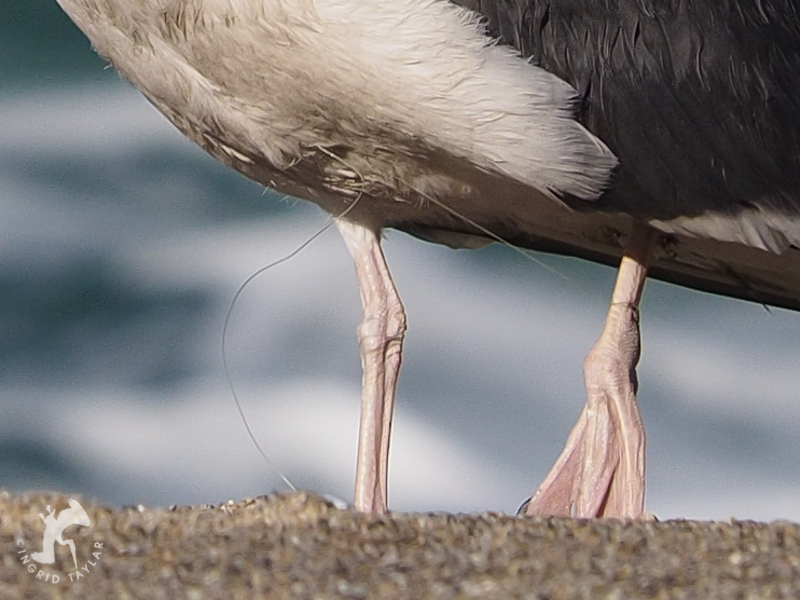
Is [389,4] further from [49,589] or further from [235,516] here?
[49,589]

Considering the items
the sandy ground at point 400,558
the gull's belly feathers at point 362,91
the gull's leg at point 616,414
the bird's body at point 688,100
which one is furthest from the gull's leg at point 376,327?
the sandy ground at point 400,558

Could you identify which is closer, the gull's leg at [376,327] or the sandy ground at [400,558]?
the sandy ground at [400,558]

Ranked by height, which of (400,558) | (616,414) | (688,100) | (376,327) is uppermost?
(688,100)

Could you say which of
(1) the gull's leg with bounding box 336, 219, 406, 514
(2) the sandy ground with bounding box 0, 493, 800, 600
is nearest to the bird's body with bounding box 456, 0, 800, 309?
(1) the gull's leg with bounding box 336, 219, 406, 514

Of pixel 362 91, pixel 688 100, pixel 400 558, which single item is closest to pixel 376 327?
pixel 362 91

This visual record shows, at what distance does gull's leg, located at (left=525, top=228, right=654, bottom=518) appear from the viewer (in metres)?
4.57

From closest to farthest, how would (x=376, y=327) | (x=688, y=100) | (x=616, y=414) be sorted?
1. (x=688, y=100)
2. (x=616, y=414)
3. (x=376, y=327)

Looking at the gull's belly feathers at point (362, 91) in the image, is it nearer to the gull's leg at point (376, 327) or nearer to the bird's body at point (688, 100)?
the bird's body at point (688, 100)

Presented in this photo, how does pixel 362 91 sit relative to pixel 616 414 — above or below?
above

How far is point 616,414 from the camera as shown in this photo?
458cm

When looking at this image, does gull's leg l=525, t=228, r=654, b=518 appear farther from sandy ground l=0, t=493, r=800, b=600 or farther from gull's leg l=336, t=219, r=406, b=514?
sandy ground l=0, t=493, r=800, b=600

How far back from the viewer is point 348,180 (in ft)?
14.9

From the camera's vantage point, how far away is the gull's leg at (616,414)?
4570mm

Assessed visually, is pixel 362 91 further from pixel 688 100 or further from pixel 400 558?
pixel 400 558
